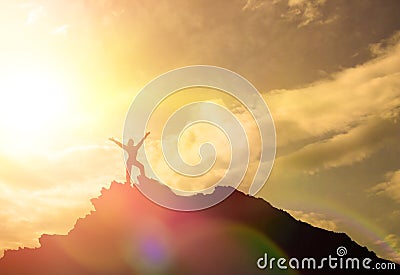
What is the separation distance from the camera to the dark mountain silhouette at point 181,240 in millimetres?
88438

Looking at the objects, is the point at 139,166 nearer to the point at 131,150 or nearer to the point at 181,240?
the point at 131,150

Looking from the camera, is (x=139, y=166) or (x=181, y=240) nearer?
(x=139, y=166)

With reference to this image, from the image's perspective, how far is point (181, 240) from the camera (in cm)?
9194

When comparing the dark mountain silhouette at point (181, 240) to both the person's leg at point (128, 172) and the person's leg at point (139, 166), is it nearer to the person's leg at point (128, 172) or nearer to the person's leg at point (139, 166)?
the person's leg at point (128, 172)

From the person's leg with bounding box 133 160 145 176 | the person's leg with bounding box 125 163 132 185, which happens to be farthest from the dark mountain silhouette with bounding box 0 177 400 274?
the person's leg with bounding box 133 160 145 176

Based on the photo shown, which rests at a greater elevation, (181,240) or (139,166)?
(139,166)

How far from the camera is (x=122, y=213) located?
96.5 m

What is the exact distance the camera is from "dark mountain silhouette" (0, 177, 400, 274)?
88.4 meters

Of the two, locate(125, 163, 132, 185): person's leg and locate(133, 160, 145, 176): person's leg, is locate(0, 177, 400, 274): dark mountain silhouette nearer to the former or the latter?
locate(125, 163, 132, 185): person's leg

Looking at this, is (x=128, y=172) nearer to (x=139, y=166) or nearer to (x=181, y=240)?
(x=139, y=166)

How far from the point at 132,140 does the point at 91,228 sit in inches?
1171

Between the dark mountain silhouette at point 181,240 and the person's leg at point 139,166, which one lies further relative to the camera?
the dark mountain silhouette at point 181,240

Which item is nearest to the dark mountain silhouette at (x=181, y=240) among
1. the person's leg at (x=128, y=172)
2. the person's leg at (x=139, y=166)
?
the person's leg at (x=128, y=172)

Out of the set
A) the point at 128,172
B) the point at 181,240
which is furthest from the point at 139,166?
the point at 181,240
